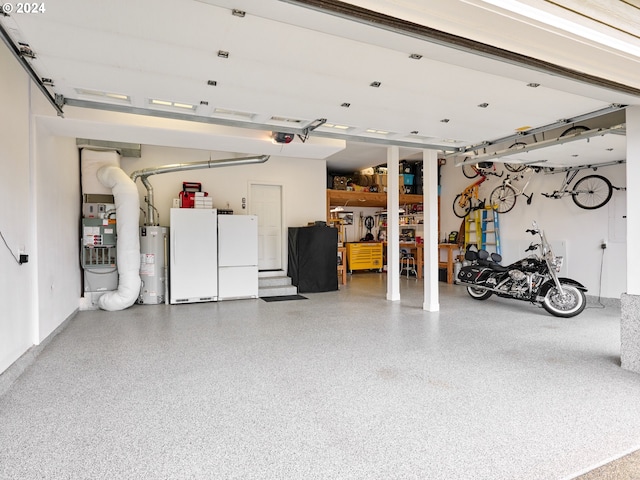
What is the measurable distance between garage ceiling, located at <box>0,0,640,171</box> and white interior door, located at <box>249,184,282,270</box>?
440 centimetres

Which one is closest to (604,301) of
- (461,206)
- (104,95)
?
(461,206)

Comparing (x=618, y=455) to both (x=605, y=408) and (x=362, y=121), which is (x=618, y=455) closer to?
(x=605, y=408)

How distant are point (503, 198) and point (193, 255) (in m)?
6.68

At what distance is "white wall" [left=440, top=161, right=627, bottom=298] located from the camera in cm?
629

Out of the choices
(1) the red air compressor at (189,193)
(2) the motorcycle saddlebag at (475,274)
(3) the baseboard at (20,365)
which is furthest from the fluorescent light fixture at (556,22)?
Result: (1) the red air compressor at (189,193)

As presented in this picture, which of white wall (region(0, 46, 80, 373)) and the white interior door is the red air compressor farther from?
white wall (region(0, 46, 80, 373))

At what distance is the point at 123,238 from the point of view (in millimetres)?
6051

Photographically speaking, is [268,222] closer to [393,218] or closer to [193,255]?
[193,255]

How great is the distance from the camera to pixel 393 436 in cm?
216

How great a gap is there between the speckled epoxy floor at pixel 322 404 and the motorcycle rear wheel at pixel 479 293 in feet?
6.28

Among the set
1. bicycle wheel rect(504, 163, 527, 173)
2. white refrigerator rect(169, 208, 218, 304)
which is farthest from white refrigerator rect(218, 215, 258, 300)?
bicycle wheel rect(504, 163, 527, 173)

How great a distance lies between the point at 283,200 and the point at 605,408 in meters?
6.84

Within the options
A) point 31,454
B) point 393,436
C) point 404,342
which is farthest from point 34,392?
point 404,342

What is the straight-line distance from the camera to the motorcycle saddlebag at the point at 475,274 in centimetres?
666
